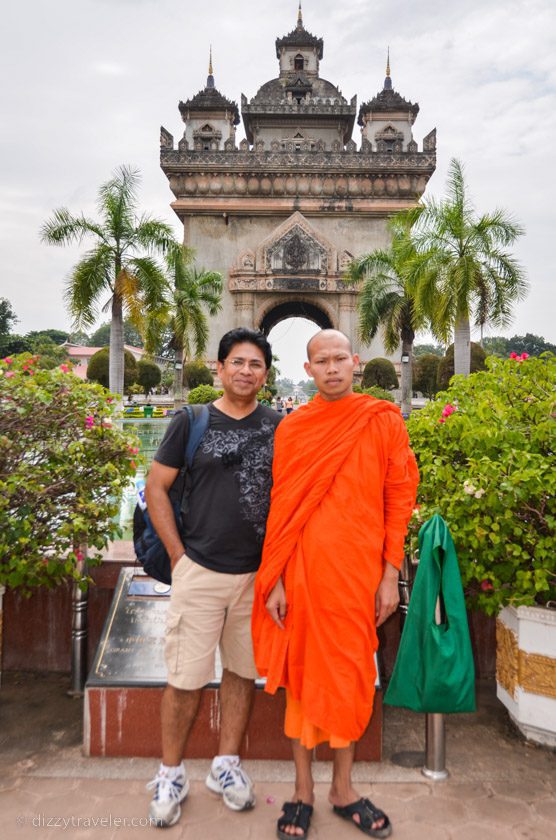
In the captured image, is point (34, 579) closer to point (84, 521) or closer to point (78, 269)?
point (84, 521)

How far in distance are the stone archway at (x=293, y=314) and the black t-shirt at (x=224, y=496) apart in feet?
89.7

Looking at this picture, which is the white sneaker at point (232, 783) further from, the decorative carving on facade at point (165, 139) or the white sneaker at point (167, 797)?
the decorative carving on facade at point (165, 139)

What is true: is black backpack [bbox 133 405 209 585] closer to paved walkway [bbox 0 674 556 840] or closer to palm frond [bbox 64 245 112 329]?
paved walkway [bbox 0 674 556 840]

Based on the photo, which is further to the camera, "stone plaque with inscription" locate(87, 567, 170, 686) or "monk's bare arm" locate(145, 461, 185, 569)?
"stone plaque with inscription" locate(87, 567, 170, 686)

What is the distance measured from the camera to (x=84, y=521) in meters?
3.14

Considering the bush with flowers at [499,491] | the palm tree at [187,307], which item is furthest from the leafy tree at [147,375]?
the bush with flowers at [499,491]

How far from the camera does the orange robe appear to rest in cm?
234

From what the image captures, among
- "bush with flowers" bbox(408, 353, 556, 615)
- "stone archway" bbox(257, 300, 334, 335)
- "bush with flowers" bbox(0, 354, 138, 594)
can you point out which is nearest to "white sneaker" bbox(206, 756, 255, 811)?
"bush with flowers" bbox(0, 354, 138, 594)

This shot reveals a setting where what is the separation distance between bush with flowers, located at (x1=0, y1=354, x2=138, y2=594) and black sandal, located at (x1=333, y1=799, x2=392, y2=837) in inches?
64.1

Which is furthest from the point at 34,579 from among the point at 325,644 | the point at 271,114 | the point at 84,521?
the point at 271,114

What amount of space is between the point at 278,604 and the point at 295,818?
2.61ft

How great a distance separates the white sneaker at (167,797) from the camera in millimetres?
2410

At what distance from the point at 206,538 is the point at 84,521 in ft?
3.05

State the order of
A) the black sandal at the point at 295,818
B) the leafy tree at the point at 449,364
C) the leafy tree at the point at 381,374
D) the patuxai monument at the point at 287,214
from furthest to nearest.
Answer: the patuxai monument at the point at 287,214
the leafy tree at the point at 381,374
the leafy tree at the point at 449,364
the black sandal at the point at 295,818
